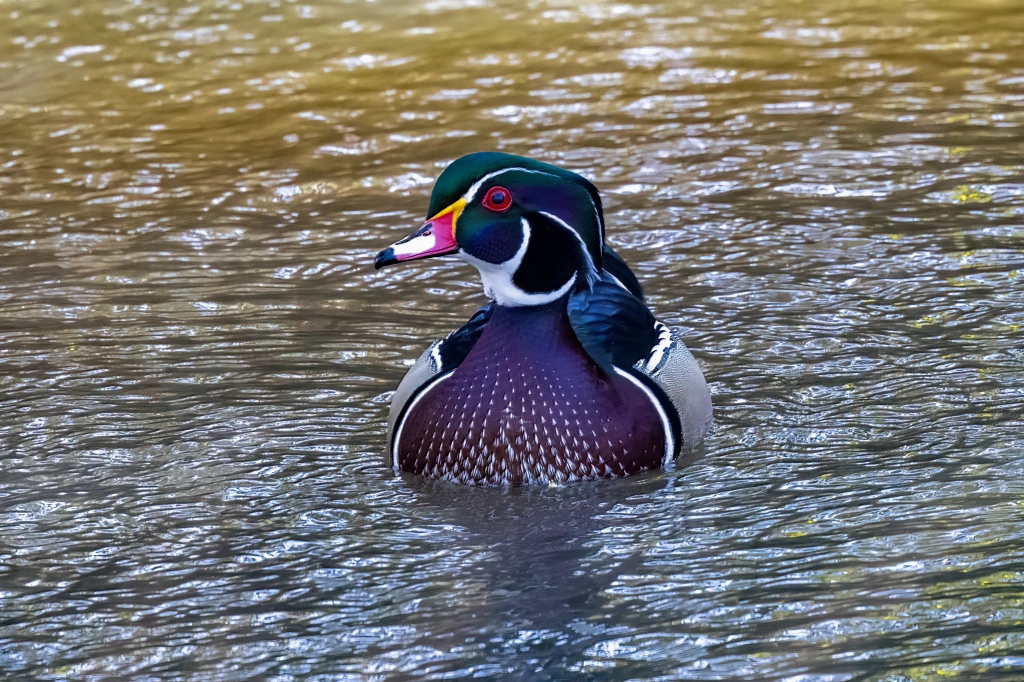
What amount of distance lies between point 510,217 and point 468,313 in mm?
2127

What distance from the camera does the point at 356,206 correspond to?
952 cm

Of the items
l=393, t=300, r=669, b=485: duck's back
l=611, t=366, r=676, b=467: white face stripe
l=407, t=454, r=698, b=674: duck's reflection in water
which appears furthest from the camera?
l=611, t=366, r=676, b=467: white face stripe

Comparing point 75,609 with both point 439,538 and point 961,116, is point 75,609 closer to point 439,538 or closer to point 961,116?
point 439,538

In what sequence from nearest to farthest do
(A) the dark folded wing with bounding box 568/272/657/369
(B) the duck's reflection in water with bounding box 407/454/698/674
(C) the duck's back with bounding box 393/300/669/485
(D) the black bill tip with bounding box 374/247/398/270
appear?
(B) the duck's reflection in water with bounding box 407/454/698/674 < (D) the black bill tip with bounding box 374/247/398/270 < (C) the duck's back with bounding box 393/300/669/485 < (A) the dark folded wing with bounding box 568/272/657/369

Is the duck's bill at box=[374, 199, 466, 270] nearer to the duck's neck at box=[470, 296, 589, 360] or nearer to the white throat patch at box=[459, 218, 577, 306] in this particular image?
the white throat patch at box=[459, 218, 577, 306]

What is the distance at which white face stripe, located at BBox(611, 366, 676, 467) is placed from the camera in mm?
5879

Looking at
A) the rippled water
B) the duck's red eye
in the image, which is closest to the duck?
the duck's red eye

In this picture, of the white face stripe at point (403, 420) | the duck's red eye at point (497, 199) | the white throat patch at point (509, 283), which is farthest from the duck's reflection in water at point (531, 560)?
the duck's red eye at point (497, 199)

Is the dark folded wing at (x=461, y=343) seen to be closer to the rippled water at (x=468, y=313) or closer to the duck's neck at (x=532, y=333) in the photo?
the duck's neck at (x=532, y=333)

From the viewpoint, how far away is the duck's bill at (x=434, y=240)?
18.3ft

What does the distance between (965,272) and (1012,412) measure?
5.75 ft

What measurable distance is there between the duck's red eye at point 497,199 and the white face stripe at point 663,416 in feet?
2.68

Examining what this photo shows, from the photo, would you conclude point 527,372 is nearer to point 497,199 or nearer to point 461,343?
point 461,343

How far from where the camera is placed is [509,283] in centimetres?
583
